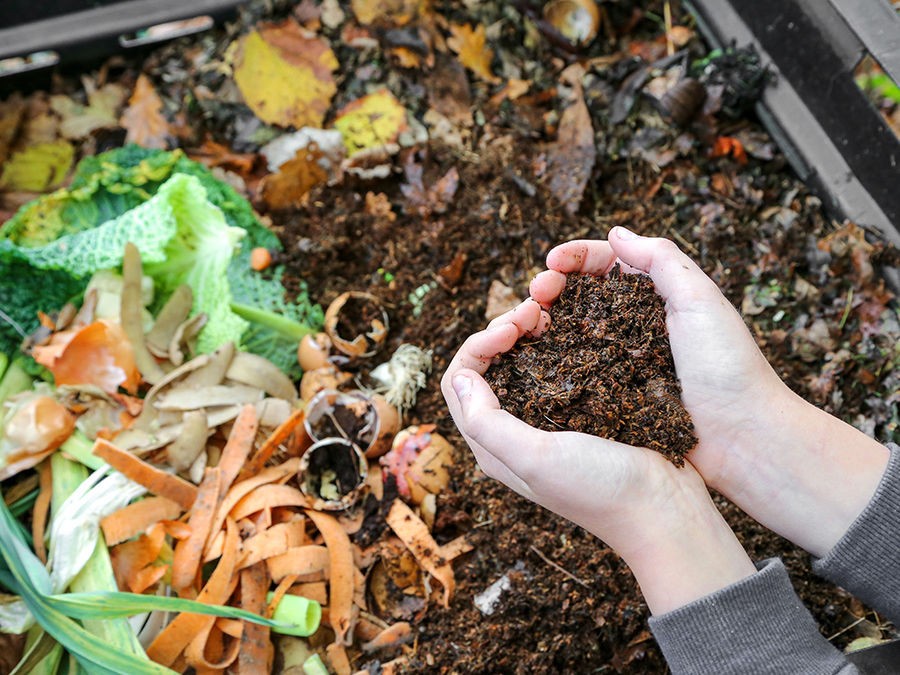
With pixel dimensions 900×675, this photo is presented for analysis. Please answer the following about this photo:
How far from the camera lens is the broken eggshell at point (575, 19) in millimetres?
3158

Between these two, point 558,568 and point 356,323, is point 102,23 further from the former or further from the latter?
point 558,568

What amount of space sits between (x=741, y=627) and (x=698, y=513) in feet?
0.77

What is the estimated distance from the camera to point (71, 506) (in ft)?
7.14

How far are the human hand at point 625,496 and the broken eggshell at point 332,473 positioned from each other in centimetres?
83

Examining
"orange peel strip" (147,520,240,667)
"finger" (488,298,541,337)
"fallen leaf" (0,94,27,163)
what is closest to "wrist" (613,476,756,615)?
"finger" (488,298,541,337)

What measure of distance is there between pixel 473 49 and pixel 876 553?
8.22ft

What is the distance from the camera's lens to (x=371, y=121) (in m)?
3.02

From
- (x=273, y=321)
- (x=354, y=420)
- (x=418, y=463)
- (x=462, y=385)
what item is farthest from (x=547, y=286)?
(x=273, y=321)

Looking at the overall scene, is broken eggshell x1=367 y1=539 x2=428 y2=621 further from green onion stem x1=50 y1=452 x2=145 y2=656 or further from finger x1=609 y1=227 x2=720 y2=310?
finger x1=609 y1=227 x2=720 y2=310

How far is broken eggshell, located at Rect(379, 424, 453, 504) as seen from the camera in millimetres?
2275

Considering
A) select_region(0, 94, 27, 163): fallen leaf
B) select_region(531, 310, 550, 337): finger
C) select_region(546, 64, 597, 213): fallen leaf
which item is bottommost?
select_region(0, 94, 27, 163): fallen leaf

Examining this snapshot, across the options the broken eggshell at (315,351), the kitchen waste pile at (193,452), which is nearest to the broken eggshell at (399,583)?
the kitchen waste pile at (193,452)

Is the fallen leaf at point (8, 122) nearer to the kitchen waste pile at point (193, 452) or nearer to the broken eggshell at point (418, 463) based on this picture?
the kitchen waste pile at point (193, 452)

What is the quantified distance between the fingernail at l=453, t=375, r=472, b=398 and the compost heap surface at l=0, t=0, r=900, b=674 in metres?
0.71
